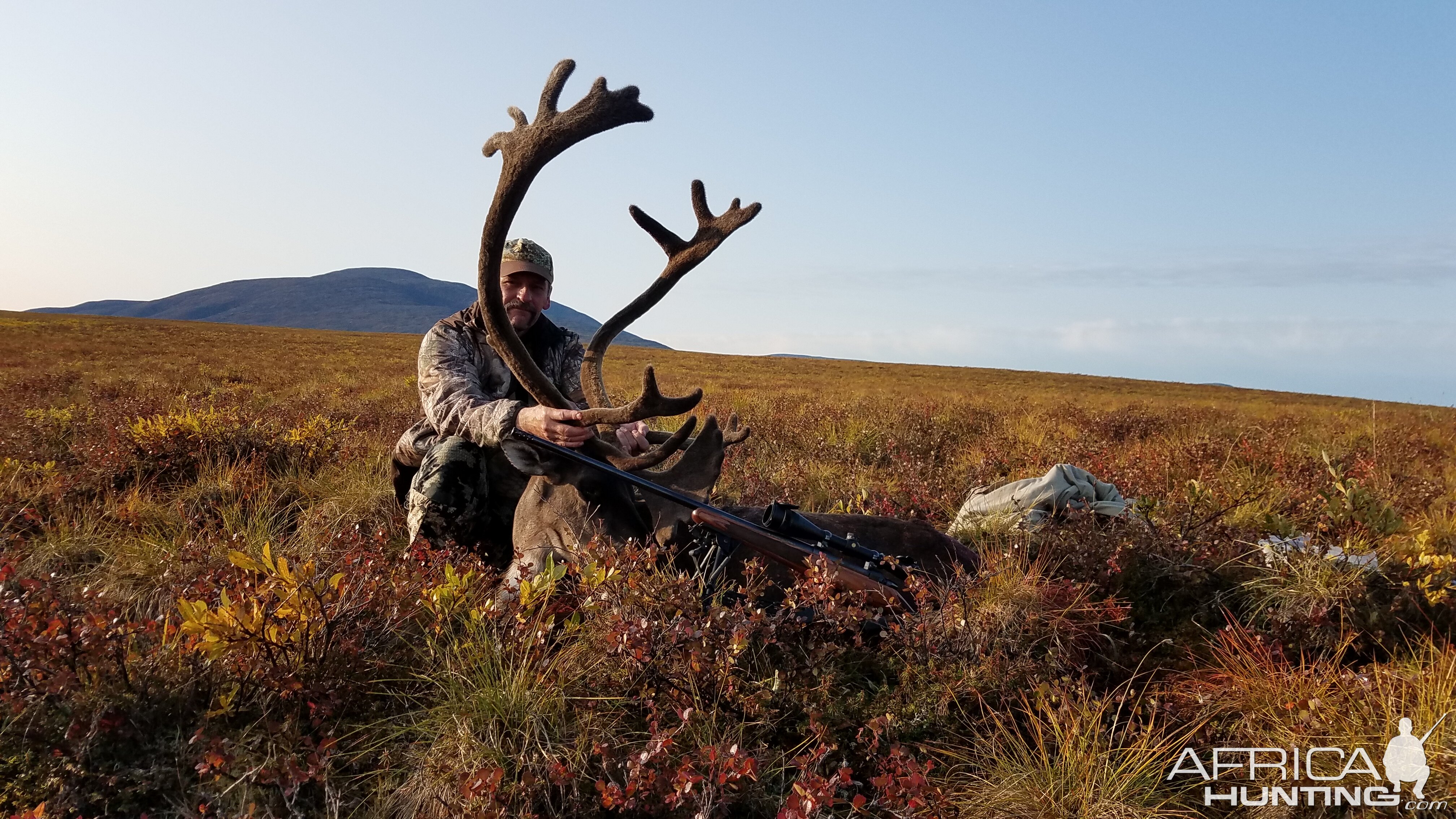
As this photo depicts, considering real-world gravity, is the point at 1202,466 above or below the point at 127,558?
above

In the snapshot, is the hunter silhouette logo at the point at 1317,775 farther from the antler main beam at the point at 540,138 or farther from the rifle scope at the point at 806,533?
the antler main beam at the point at 540,138

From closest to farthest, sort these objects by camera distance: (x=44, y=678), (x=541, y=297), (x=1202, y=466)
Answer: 1. (x=44, y=678)
2. (x=541, y=297)
3. (x=1202, y=466)

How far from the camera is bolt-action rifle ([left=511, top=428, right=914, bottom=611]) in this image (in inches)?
134

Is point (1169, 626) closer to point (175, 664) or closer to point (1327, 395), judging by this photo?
point (175, 664)

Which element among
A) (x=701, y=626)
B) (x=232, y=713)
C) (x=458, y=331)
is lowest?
(x=232, y=713)

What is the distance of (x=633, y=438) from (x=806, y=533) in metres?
1.35

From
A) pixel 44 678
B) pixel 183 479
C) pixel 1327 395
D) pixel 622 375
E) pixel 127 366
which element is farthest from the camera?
pixel 1327 395

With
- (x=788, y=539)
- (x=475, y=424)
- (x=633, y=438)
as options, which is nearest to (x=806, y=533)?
(x=788, y=539)

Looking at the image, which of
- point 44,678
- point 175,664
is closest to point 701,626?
point 175,664

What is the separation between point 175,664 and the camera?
2744 millimetres

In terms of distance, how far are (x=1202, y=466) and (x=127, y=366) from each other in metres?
28.0

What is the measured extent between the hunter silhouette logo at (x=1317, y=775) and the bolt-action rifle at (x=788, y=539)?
1.25m

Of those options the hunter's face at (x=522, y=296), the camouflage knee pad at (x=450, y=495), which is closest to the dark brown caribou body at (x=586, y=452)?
the camouflage knee pad at (x=450, y=495)

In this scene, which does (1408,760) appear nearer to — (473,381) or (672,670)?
(672,670)
